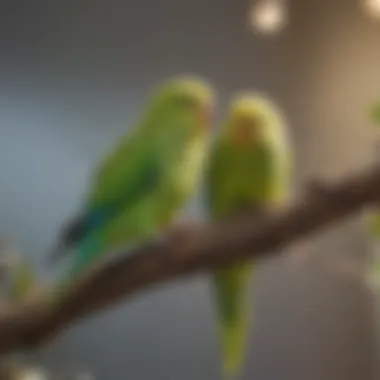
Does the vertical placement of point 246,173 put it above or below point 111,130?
below

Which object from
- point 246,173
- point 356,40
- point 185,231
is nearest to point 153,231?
point 185,231

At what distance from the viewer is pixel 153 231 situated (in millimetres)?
1048

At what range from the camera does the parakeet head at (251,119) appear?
108 centimetres

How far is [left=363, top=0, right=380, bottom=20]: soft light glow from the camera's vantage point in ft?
4.14

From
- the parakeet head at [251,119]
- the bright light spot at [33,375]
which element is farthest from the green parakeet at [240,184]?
the bright light spot at [33,375]

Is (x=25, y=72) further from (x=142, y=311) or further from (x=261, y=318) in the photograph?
(x=261, y=318)

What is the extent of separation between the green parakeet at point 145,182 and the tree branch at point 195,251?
27 millimetres

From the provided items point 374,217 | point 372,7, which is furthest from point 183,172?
point 372,7

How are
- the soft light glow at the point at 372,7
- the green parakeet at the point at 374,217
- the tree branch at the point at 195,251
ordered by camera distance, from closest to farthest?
the tree branch at the point at 195,251 → the green parakeet at the point at 374,217 → the soft light glow at the point at 372,7

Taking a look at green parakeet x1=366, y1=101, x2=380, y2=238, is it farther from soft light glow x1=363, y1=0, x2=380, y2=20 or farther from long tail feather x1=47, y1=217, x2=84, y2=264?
long tail feather x1=47, y1=217, x2=84, y2=264

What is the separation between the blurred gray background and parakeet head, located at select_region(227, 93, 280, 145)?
3 centimetres

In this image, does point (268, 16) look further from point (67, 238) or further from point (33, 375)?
point (33, 375)

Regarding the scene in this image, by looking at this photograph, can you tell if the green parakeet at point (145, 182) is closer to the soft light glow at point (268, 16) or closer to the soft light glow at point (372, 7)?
the soft light glow at point (268, 16)

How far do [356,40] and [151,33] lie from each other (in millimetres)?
316
